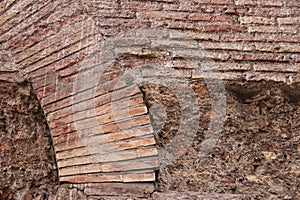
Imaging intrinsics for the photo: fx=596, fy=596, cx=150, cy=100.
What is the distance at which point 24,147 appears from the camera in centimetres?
274

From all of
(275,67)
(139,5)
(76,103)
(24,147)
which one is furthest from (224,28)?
(24,147)

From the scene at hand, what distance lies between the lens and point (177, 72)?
98.9 inches

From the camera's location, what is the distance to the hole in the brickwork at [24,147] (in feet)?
8.93

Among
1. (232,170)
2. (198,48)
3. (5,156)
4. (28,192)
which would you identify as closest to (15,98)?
(5,156)

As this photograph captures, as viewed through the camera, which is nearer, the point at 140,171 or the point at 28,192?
the point at 140,171

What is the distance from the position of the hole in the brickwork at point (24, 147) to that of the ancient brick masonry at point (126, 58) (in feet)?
0.41

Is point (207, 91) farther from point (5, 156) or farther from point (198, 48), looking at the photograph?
point (5, 156)

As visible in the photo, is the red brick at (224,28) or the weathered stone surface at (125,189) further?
the red brick at (224,28)

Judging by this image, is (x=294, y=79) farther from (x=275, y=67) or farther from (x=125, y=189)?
(x=125, y=189)

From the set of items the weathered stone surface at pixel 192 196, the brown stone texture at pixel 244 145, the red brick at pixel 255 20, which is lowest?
the weathered stone surface at pixel 192 196

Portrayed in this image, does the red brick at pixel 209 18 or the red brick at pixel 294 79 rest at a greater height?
the red brick at pixel 209 18

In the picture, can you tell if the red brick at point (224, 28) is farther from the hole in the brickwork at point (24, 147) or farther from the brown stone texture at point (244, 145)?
the hole in the brickwork at point (24, 147)

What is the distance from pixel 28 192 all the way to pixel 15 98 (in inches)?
17.2

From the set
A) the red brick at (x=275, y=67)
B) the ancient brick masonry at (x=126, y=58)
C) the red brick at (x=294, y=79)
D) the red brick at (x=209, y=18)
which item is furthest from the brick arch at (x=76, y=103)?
the red brick at (x=294, y=79)
